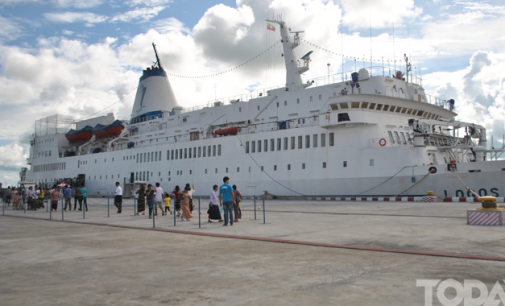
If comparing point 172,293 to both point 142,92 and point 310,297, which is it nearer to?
point 310,297

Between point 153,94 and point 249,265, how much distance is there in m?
44.9

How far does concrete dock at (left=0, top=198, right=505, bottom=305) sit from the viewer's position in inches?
169

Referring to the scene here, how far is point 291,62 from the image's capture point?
34000mm

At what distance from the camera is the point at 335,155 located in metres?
26.1

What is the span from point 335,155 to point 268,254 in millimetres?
19985

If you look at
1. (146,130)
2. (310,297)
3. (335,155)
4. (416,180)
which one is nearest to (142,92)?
(146,130)

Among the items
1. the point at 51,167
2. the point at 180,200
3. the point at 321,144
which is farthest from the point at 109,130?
the point at 180,200

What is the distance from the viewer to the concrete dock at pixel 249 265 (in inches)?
169

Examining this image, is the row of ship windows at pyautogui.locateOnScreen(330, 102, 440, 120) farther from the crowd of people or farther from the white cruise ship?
the crowd of people

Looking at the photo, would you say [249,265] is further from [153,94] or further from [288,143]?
[153,94]

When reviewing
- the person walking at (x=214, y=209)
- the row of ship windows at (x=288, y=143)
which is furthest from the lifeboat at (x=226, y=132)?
the person walking at (x=214, y=209)

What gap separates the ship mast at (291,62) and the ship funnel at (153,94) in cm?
1932
